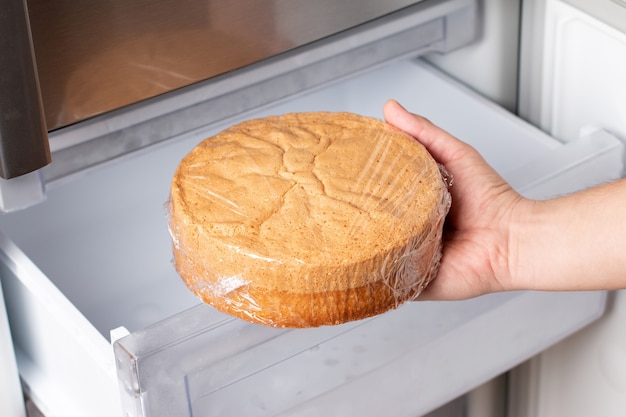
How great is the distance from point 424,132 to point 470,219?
98 mm

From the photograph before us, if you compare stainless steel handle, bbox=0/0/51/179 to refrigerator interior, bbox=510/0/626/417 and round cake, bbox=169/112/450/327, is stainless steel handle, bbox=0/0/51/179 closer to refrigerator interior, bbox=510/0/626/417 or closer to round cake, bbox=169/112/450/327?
round cake, bbox=169/112/450/327

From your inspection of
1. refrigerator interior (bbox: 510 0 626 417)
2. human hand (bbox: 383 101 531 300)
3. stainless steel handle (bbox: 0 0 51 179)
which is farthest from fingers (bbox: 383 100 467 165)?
stainless steel handle (bbox: 0 0 51 179)

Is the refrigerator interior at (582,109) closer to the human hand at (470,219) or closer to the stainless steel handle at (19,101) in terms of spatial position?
the human hand at (470,219)

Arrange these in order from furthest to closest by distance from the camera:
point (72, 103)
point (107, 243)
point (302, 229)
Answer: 1. point (107, 243)
2. point (72, 103)
3. point (302, 229)

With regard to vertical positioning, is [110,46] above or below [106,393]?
above

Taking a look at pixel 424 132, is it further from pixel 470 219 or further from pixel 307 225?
pixel 307 225

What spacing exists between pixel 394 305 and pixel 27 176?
34cm

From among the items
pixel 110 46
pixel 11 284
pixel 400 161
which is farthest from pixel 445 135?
pixel 11 284

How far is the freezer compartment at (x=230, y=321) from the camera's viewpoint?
79 centimetres

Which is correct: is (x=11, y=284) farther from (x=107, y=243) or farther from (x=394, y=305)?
(x=394, y=305)

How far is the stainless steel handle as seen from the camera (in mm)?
725

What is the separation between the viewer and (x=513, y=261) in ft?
2.98

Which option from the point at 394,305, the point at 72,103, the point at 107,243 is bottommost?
the point at 107,243

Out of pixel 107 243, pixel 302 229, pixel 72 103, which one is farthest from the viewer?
pixel 107 243
